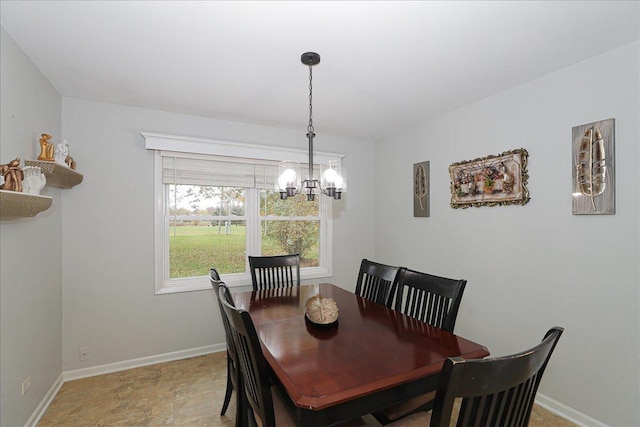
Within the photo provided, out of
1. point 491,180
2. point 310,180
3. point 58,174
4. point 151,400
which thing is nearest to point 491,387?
point 310,180

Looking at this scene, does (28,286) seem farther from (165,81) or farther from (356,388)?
(356,388)

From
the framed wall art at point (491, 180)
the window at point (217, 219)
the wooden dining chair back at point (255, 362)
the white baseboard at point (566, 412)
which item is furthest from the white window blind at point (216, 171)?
the white baseboard at point (566, 412)

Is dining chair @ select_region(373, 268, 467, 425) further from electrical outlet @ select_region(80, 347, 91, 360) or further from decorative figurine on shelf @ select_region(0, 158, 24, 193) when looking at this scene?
electrical outlet @ select_region(80, 347, 91, 360)

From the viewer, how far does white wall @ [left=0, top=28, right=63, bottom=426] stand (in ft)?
5.76

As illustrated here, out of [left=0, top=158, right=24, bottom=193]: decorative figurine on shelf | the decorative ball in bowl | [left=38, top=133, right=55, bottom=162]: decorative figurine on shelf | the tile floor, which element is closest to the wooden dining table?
the decorative ball in bowl

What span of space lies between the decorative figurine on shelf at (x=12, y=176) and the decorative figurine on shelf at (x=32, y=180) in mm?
111

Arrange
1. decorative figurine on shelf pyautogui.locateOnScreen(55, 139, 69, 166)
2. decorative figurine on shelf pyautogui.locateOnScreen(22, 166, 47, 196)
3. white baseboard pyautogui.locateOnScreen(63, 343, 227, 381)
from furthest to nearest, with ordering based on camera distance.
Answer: white baseboard pyautogui.locateOnScreen(63, 343, 227, 381) → decorative figurine on shelf pyautogui.locateOnScreen(55, 139, 69, 166) → decorative figurine on shelf pyautogui.locateOnScreen(22, 166, 47, 196)

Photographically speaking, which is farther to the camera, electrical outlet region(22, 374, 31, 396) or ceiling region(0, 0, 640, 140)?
electrical outlet region(22, 374, 31, 396)

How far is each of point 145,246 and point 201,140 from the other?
1.17m

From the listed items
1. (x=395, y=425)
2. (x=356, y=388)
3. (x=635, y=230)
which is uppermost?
(x=635, y=230)

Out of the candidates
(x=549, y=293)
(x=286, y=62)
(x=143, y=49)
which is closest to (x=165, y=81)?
(x=143, y=49)

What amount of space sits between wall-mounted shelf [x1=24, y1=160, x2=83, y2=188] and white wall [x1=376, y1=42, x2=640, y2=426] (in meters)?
3.20

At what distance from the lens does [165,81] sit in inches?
94.0

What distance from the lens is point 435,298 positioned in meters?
1.93
